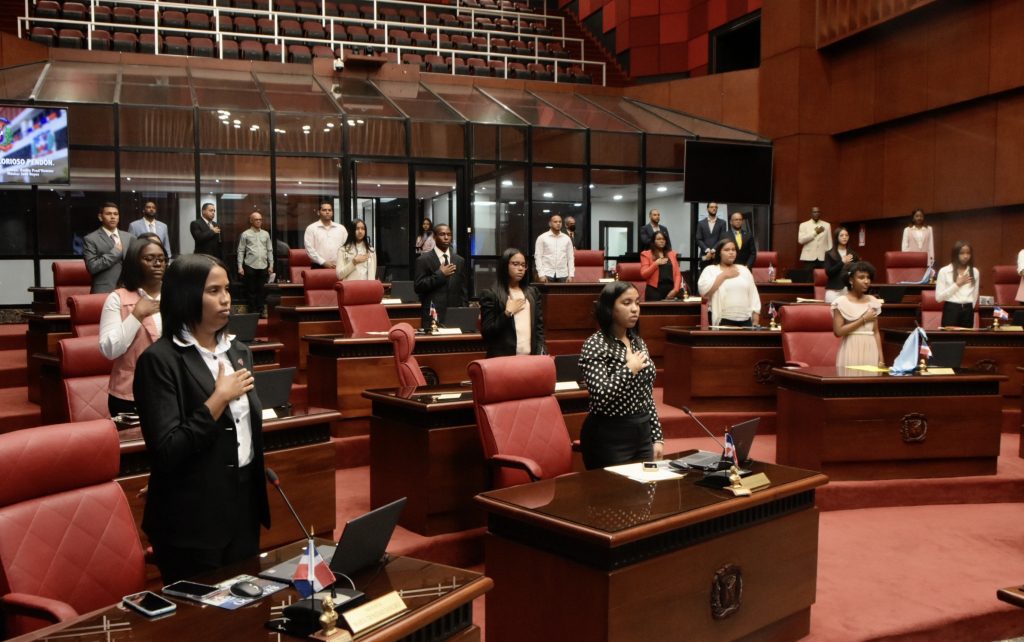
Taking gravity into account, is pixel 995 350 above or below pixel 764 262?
below

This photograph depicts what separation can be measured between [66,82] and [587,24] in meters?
10.6

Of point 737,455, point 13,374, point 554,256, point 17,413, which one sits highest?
point 554,256

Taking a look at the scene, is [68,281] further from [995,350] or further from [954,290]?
[995,350]

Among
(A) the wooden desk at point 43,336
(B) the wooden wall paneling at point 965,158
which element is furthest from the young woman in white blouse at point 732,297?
(B) the wooden wall paneling at point 965,158

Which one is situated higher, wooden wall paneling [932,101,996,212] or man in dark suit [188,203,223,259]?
Answer: wooden wall paneling [932,101,996,212]

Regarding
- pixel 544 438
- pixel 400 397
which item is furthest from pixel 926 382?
pixel 400 397

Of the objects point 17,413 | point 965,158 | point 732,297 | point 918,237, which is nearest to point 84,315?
point 17,413

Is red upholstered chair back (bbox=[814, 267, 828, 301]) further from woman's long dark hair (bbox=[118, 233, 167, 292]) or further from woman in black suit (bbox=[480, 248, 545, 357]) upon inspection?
woman's long dark hair (bbox=[118, 233, 167, 292])

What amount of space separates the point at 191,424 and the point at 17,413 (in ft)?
13.4

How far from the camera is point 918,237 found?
10539 millimetres

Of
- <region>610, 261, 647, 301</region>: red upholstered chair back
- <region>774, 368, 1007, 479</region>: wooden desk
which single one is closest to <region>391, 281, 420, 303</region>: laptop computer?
<region>610, 261, 647, 301</region>: red upholstered chair back

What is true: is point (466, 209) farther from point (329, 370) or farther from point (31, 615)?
point (31, 615)

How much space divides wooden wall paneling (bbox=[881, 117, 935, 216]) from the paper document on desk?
31.6ft

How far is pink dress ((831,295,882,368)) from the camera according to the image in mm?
5250
